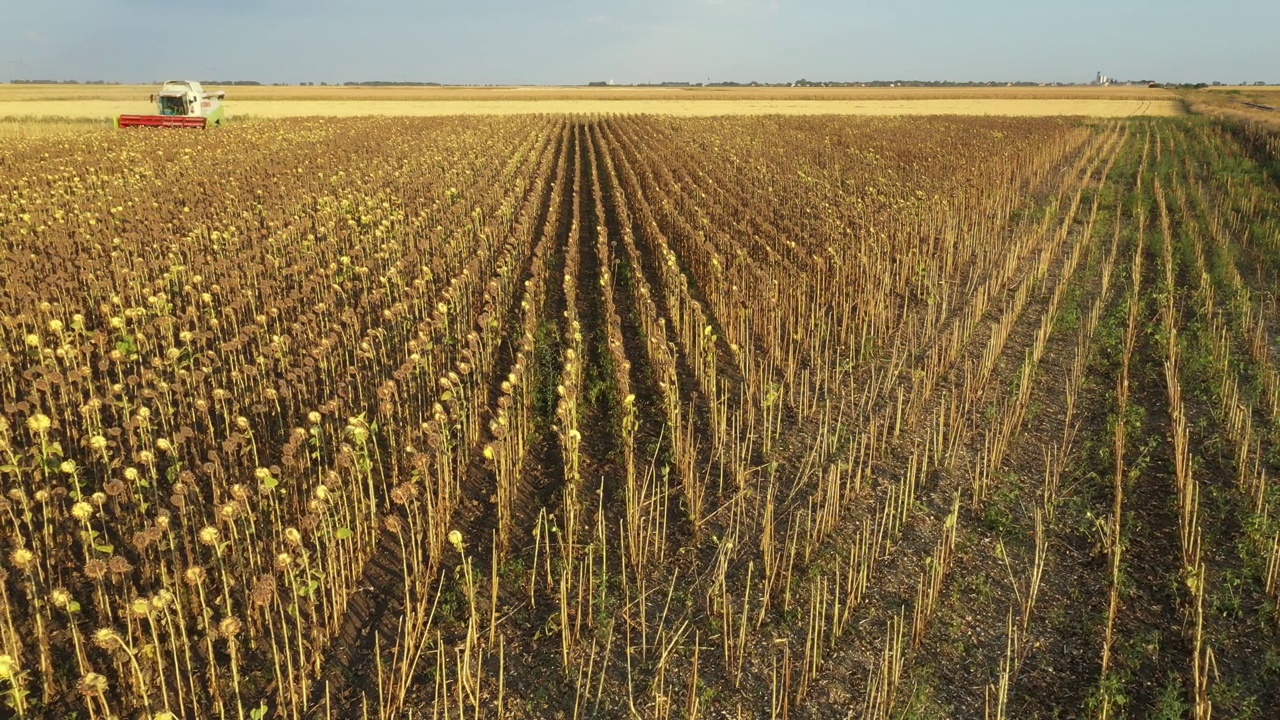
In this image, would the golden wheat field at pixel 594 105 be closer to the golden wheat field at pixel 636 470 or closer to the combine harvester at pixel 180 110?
the combine harvester at pixel 180 110

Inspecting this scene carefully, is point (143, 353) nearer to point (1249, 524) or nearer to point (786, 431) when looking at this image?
point (786, 431)

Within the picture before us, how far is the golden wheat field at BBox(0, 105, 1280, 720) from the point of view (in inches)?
166

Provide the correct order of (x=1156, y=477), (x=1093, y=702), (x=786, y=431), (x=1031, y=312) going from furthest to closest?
(x=1031, y=312) → (x=786, y=431) → (x=1156, y=477) → (x=1093, y=702)

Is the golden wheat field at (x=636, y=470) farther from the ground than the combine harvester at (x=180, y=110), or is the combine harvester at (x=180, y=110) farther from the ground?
the combine harvester at (x=180, y=110)

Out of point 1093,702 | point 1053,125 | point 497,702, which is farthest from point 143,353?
point 1053,125

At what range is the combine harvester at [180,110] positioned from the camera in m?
32.8

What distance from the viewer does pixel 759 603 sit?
487 cm

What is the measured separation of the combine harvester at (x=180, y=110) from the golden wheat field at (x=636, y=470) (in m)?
21.1

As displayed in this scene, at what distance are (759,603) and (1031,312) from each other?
744cm

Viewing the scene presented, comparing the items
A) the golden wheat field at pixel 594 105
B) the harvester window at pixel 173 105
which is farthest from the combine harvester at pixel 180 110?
the golden wheat field at pixel 594 105

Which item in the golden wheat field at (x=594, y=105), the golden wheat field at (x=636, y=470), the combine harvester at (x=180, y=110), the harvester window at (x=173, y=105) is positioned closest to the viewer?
the golden wheat field at (x=636, y=470)

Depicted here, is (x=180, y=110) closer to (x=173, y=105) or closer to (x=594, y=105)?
(x=173, y=105)

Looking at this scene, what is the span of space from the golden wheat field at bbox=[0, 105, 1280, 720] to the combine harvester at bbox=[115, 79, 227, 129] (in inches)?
832

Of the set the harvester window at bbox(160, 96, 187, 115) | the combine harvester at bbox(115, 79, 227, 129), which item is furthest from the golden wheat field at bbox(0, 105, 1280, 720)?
the harvester window at bbox(160, 96, 187, 115)
